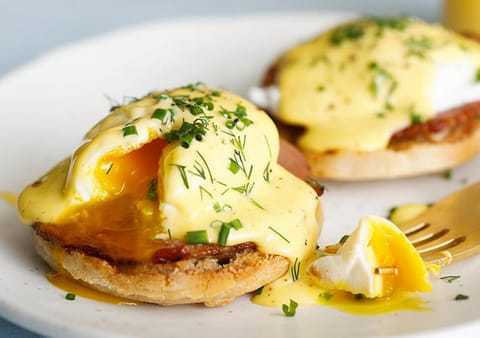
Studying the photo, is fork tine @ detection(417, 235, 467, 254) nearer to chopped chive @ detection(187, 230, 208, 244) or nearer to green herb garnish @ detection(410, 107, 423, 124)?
green herb garnish @ detection(410, 107, 423, 124)

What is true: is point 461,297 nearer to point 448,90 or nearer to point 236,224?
point 236,224

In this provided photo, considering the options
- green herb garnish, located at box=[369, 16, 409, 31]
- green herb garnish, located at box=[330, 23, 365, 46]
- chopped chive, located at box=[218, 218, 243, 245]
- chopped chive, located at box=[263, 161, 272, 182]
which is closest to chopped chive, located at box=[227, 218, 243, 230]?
chopped chive, located at box=[218, 218, 243, 245]

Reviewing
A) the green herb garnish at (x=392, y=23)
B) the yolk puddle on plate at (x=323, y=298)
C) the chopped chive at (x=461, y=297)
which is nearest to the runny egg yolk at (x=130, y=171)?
the yolk puddle on plate at (x=323, y=298)

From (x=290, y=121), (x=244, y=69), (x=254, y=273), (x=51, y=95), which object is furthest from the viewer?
(x=244, y=69)

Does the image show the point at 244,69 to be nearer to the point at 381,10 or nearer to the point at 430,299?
the point at 381,10

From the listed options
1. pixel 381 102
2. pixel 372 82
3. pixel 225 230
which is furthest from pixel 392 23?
pixel 225 230

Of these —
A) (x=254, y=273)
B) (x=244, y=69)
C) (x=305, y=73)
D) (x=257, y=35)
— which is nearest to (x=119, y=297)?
(x=254, y=273)
